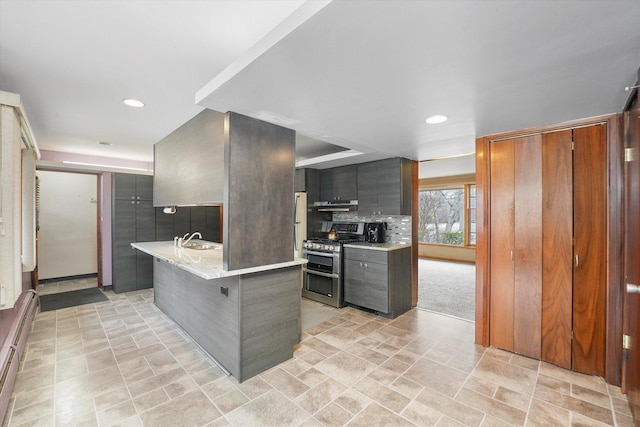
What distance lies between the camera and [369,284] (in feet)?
12.3

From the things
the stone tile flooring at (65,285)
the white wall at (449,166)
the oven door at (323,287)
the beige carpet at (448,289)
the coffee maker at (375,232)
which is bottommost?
the beige carpet at (448,289)

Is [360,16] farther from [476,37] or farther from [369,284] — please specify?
[369,284]

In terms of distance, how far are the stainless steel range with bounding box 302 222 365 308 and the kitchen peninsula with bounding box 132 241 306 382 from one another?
4.84ft

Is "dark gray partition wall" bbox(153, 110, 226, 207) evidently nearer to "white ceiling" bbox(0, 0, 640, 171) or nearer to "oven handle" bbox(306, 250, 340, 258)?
"white ceiling" bbox(0, 0, 640, 171)

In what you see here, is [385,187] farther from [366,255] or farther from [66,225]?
[66,225]

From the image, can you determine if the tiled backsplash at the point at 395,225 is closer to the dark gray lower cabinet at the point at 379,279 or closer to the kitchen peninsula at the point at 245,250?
the dark gray lower cabinet at the point at 379,279

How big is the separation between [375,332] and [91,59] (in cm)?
347

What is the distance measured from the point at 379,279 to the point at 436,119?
208cm

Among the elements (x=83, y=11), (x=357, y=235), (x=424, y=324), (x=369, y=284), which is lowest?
(x=424, y=324)

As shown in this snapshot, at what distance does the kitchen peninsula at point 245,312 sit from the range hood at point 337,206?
219cm

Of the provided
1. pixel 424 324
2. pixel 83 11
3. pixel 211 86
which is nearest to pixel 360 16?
pixel 211 86

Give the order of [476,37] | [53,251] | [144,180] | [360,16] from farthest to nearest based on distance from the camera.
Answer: [53,251] < [144,180] < [476,37] < [360,16]

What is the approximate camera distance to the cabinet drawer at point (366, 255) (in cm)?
360

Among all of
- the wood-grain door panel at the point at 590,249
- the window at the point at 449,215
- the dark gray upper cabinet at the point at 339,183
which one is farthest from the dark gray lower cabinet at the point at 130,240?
the window at the point at 449,215
